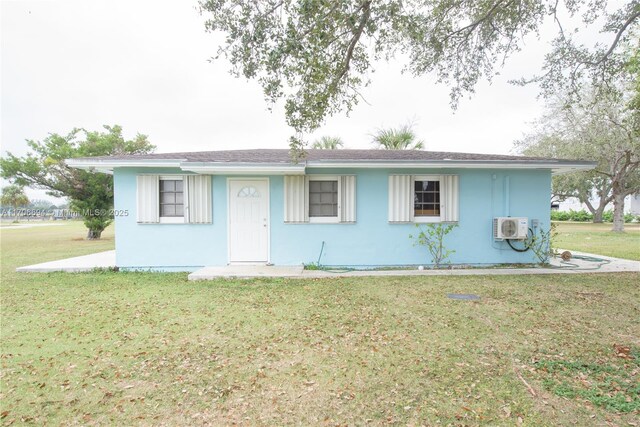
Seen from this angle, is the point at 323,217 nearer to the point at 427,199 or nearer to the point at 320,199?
the point at 320,199

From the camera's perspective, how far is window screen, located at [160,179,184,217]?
7.80 metres

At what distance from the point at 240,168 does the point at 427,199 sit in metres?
4.68

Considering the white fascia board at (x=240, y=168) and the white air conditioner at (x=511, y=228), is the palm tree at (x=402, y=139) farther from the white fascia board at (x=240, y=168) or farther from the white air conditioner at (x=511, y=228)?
the white fascia board at (x=240, y=168)

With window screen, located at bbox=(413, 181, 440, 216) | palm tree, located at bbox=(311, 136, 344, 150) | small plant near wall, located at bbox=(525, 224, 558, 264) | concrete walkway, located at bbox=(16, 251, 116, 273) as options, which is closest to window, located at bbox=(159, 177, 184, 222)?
concrete walkway, located at bbox=(16, 251, 116, 273)

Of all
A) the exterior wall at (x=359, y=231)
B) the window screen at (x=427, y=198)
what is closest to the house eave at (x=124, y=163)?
the exterior wall at (x=359, y=231)

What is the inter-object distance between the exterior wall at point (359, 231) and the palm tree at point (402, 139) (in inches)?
383

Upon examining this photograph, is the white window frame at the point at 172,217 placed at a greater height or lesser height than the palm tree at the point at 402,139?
lesser

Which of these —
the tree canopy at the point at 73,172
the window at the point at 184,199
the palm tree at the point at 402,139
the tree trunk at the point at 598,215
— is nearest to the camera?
the window at the point at 184,199

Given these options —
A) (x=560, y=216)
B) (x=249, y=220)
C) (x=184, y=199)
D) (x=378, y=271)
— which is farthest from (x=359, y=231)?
(x=560, y=216)

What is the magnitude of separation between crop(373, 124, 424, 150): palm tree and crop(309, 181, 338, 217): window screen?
1074cm

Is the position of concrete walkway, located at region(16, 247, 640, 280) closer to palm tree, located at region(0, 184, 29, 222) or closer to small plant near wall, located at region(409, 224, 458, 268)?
small plant near wall, located at region(409, 224, 458, 268)

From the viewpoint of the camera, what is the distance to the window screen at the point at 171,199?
25.6 ft

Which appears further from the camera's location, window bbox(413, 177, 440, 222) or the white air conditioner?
window bbox(413, 177, 440, 222)

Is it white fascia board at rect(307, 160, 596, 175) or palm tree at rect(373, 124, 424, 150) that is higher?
palm tree at rect(373, 124, 424, 150)
